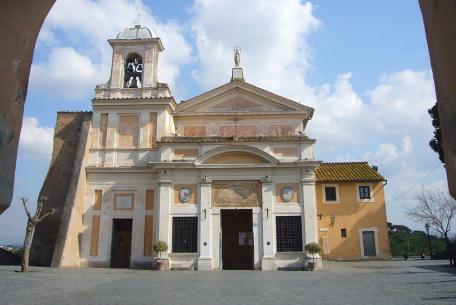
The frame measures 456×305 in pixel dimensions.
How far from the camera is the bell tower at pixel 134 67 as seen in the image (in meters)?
26.8

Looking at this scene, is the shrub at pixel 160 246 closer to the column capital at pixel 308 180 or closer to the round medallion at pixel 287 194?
the round medallion at pixel 287 194

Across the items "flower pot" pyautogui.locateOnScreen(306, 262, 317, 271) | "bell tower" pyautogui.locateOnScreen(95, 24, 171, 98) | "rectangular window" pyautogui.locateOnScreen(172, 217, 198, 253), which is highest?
"bell tower" pyautogui.locateOnScreen(95, 24, 171, 98)

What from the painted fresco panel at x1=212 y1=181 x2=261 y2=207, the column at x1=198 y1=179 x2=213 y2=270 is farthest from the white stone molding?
the painted fresco panel at x1=212 y1=181 x2=261 y2=207

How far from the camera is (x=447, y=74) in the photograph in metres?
2.67

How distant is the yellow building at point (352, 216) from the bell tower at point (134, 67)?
1390cm

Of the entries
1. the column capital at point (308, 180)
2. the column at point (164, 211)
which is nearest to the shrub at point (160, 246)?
the column at point (164, 211)

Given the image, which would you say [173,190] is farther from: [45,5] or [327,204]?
[45,5]

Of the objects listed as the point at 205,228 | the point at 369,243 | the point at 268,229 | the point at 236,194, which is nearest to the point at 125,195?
the point at 205,228

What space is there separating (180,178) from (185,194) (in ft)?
3.18

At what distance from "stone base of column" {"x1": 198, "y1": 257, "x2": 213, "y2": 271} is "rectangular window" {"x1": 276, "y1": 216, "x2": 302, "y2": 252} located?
3.79 m

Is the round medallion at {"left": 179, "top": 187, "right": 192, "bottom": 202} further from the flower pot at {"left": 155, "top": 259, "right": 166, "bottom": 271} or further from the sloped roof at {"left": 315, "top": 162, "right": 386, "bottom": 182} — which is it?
the sloped roof at {"left": 315, "top": 162, "right": 386, "bottom": 182}

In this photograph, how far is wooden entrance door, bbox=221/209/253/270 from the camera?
82.8 feet

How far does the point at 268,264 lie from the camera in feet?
74.0

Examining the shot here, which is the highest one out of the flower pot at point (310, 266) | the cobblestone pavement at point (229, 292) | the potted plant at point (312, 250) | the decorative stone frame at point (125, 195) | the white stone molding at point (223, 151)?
the white stone molding at point (223, 151)
